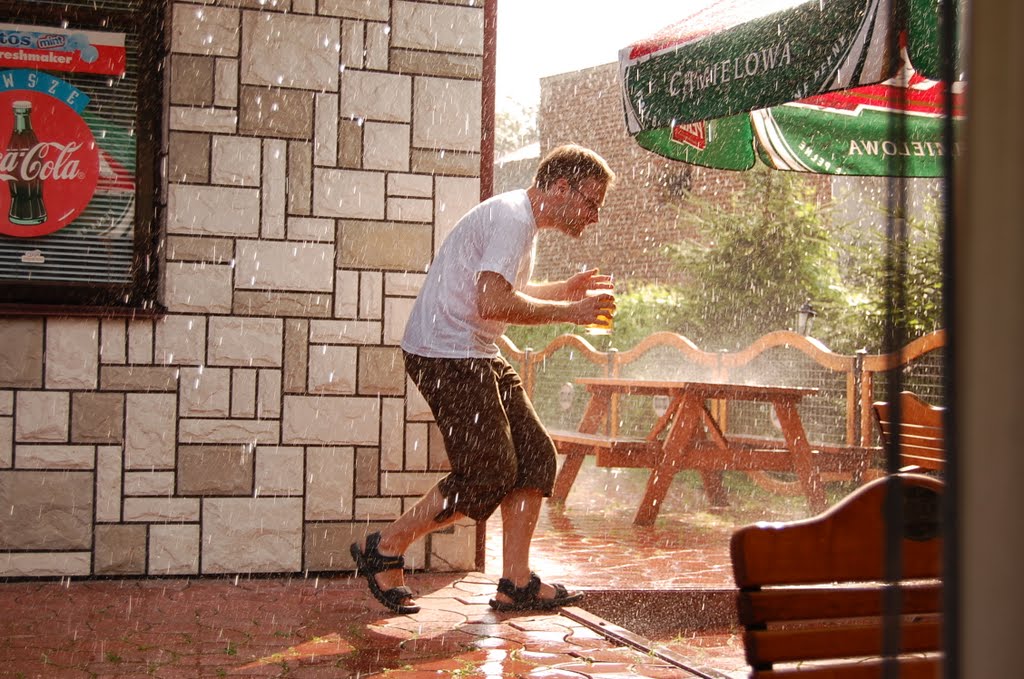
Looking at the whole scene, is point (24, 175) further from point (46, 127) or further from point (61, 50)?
point (61, 50)

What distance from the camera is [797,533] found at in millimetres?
1194

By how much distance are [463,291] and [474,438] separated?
1.79ft

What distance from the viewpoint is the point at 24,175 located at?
14.7 feet

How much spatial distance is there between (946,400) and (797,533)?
2.30 ft

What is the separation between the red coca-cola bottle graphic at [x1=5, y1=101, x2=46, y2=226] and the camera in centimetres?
446

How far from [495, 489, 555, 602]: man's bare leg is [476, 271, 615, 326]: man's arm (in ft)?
2.29

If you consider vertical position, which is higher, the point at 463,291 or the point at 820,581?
the point at 463,291

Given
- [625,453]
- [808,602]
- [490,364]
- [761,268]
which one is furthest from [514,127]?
[808,602]

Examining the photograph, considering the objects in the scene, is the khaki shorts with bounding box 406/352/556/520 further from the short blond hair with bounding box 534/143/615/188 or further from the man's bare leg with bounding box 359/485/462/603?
the short blond hair with bounding box 534/143/615/188

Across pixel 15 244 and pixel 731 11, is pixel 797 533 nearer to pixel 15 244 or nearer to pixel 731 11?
pixel 15 244

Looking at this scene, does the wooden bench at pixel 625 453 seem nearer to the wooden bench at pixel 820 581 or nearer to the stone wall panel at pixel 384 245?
the stone wall panel at pixel 384 245

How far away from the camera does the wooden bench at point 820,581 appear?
1.16 metres

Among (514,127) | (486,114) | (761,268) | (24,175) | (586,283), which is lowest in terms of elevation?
(586,283)

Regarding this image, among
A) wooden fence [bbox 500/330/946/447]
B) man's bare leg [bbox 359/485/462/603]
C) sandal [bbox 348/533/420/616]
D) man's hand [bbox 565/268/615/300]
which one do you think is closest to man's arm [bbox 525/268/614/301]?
man's hand [bbox 565/268/615/300]
